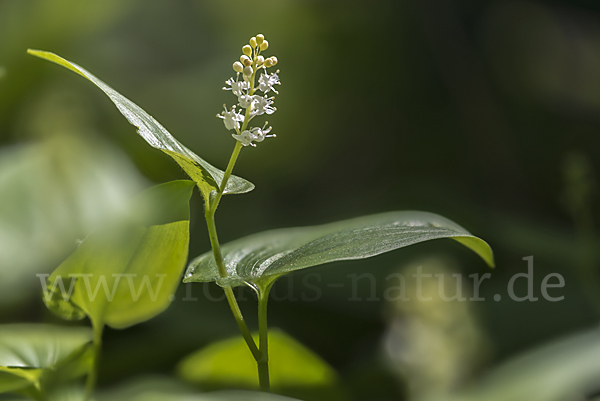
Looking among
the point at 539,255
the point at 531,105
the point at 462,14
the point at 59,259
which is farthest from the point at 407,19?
the point at 59,259

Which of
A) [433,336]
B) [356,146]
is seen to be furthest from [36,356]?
[356,146]

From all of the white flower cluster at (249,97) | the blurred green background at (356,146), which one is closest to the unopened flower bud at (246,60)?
the white flower cluster at (249,97)

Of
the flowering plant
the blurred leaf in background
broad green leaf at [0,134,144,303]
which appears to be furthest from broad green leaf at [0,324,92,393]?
the blurred leaf in background

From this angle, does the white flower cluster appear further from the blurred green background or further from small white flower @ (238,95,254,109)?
the blurred green background

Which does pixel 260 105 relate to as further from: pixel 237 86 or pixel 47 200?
pixel 47 200

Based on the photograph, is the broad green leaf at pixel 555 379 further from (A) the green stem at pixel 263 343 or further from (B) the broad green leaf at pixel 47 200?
(B) the broad green leaf at pixel 47 200

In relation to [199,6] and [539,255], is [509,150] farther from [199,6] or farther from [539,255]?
[199,6]

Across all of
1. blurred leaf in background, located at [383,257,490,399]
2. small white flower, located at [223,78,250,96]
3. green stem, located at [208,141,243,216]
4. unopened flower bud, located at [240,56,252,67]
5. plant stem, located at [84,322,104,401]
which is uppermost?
unopened flower bud, located at [240,56,252,67]
